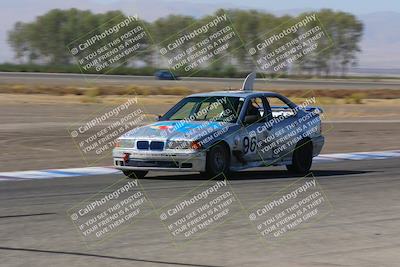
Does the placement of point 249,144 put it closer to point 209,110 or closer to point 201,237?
point 209,110

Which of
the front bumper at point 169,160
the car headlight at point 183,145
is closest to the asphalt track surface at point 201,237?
the front bumper at point 169,160

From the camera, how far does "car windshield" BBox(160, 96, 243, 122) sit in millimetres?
13992

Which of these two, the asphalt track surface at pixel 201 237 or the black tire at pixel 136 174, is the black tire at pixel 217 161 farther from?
the black tire at pixel 136 174

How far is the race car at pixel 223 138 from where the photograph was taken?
13219mm

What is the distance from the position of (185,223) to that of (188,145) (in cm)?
384

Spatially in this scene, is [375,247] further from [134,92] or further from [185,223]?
[134,92]

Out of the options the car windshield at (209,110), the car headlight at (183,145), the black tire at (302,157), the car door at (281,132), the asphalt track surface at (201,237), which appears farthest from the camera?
the black tire at (302,157)

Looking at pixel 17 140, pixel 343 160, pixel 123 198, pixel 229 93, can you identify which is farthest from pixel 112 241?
pixel 17 140

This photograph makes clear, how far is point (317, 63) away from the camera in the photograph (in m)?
136

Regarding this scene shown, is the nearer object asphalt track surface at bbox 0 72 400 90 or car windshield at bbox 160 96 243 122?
car windshield at bbox 160 96 243 122

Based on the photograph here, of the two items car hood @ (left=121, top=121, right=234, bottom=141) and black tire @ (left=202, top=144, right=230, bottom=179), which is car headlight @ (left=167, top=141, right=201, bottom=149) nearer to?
car hood @ (left=121, top=121, right=234, bottom=141)

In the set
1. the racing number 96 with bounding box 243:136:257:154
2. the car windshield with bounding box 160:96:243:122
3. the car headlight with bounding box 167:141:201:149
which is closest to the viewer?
the car headlight with bounding box 167:141:201:149

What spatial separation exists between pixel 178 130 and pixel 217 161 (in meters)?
0.79

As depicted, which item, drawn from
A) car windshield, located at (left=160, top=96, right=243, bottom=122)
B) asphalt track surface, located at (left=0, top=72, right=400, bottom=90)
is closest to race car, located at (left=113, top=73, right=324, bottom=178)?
car windshield, located at (left=160, top=96, right=243, bottom=122)
